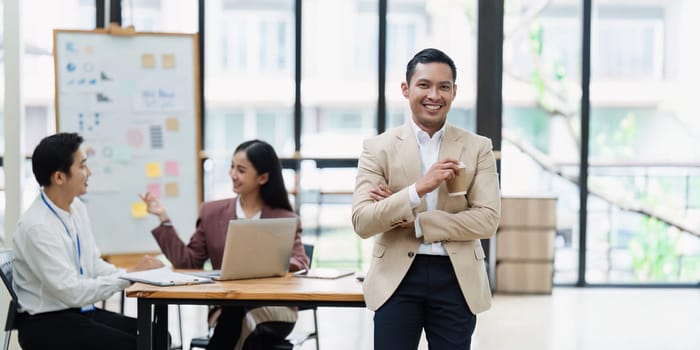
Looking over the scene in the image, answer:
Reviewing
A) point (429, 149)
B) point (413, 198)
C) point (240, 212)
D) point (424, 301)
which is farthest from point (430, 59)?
point (240, 212)

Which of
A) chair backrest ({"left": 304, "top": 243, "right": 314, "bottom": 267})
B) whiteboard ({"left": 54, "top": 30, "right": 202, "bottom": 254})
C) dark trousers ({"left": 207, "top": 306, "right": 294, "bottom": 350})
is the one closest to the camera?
dark trousers ({"left": 207, "top": 306, "right": 294, "bottom": 350})

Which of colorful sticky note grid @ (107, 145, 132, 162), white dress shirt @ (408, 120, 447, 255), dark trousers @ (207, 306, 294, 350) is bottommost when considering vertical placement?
dark trousers @ (207, 306, 294, 350)

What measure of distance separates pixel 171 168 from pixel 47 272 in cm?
226

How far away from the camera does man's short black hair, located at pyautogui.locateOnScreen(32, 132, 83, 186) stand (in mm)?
3572

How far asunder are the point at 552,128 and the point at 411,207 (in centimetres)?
495

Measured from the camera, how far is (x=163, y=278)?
131 inches

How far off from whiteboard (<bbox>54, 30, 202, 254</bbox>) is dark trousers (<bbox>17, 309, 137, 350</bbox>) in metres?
2.03

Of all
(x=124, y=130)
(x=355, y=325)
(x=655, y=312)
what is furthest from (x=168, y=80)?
(x=655, y=312)

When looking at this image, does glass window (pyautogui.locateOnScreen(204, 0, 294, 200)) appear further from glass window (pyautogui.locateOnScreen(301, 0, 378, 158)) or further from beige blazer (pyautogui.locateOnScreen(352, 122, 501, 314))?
beige blazer (pyautogui.locateOnScreen(352, 122, 501, 314))

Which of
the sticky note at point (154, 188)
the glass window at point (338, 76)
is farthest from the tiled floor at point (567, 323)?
the glass window at point (338, 76)

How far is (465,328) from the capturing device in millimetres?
2770

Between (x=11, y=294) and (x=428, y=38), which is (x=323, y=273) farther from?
(x=428, y=38)

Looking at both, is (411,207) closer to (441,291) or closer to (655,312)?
(441,291)

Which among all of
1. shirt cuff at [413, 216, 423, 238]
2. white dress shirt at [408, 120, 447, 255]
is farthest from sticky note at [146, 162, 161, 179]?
shirt cuff at [413, 216, 423, 238]
